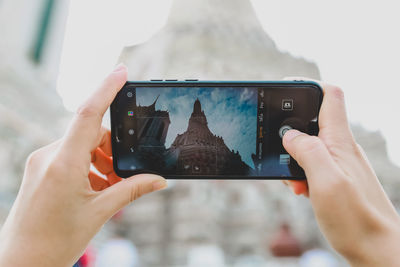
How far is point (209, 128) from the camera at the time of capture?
1.94 feet

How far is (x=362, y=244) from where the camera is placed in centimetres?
42

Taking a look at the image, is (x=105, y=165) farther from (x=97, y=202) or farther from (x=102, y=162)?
(x=97, y=202)

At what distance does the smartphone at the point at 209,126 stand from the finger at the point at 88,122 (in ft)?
0.21

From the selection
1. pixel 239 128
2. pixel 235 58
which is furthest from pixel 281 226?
pixel 235 58

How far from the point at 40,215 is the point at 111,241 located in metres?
1.55

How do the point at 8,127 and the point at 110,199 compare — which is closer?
the point at 110,199

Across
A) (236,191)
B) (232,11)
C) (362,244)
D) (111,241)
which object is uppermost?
(232,11)

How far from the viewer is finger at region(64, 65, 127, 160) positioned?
46cm

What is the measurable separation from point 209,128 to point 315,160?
0.69ft

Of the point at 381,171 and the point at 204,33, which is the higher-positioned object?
the point at 204,33

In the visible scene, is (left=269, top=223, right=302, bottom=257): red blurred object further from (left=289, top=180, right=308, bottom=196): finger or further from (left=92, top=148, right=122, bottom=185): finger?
(left=92, top=148, right=122, bottom=185): finger

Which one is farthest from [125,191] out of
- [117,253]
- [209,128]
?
[117,253]

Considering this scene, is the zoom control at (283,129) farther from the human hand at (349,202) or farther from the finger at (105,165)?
the finger at (105,165)

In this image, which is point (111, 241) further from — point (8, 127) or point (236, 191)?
point (236, 191)
